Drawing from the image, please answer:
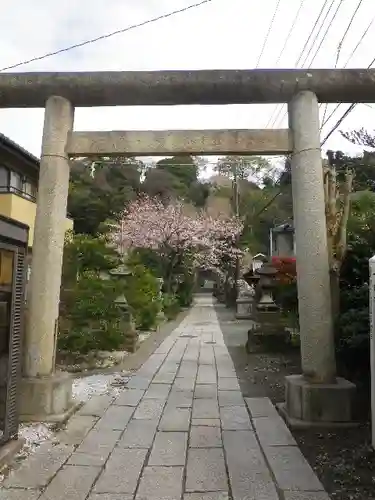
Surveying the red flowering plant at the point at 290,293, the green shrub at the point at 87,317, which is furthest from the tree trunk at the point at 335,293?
the green shrub at the point at 87,317

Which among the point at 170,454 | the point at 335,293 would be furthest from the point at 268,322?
the point at 170,454

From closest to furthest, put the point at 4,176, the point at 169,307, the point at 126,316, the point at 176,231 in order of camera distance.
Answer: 1. the point at 126,316
2. the point at 4,176
3. the point at 169,307
4. the point at 176,231

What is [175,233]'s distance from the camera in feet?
82.5

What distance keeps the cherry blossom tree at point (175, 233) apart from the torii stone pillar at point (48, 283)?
18184 mm

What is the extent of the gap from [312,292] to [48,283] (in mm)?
3253

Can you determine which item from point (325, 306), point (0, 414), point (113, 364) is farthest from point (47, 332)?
point (113, 364)

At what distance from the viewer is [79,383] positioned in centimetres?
730

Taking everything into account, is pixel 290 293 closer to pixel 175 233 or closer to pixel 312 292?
pixel 312 292

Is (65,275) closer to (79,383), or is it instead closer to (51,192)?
(79,383)

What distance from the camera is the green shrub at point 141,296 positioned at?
47.0ft

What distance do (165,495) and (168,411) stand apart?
8.00 feet

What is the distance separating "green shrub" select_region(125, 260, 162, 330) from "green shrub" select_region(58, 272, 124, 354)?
406 centimetres

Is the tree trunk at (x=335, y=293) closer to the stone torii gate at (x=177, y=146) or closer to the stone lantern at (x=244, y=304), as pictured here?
the stone torii gate at (x=177, y=146)

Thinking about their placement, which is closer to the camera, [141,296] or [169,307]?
[141,296]
